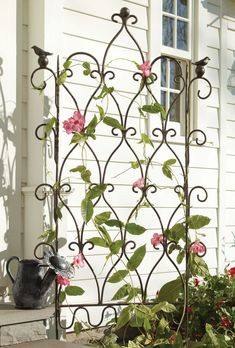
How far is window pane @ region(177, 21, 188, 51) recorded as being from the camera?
5.02 metres

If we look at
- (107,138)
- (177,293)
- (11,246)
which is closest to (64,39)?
(107,138)

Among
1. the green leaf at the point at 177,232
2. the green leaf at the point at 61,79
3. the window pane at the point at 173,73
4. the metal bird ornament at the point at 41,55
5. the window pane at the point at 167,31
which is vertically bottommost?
the green leaf at the point at 177,232

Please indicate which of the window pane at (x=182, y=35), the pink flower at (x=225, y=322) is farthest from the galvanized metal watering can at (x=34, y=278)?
the window pane at (x=182, y=35)

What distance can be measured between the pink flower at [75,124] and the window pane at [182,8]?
1774 millimetres

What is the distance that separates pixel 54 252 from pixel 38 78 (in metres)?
0.96

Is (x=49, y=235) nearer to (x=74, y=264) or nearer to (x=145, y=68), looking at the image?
(x=74, y=264)

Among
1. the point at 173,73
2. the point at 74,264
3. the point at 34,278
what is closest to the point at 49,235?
the point at 74,264

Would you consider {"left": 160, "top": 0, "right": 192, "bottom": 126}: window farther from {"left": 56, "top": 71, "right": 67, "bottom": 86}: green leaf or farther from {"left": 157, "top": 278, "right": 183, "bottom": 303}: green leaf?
{"left": 157, "top": 278, "right": 183, "bottom": 303}: green leaf

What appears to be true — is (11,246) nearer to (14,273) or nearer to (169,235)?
Answer: (14,273)

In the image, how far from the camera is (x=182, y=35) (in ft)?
16.6

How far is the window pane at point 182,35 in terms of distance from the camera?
5.02m

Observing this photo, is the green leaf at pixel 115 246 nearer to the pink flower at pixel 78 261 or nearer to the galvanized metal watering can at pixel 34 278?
the pink flower at pixel 78 261

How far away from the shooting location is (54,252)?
3535 millimetres

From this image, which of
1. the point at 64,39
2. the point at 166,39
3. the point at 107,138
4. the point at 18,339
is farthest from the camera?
the point at 166,39
